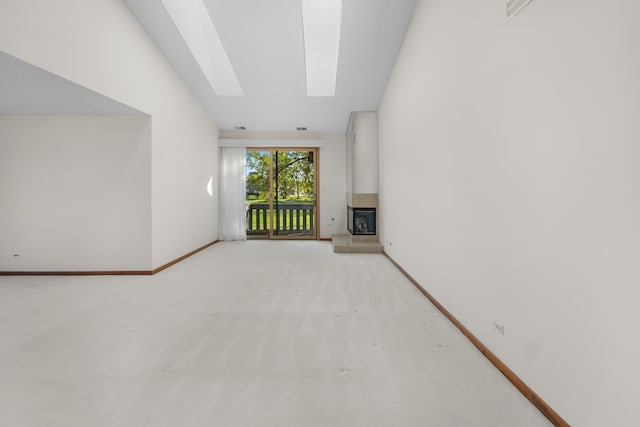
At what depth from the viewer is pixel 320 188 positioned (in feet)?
21.5

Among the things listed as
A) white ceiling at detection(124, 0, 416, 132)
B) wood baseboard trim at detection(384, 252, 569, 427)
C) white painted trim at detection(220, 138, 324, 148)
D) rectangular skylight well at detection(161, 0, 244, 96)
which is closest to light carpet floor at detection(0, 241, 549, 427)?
wood baseboard trim at detection(384, 252, 569, 427)

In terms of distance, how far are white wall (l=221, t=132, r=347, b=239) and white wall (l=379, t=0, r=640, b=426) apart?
4.23 m

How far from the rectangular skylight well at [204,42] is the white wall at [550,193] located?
3.07 meters

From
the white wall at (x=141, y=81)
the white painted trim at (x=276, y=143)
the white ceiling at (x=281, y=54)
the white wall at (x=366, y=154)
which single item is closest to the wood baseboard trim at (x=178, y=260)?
the white wall at (x=141, y=81)

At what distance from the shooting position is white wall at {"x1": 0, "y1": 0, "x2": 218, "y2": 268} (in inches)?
88.2

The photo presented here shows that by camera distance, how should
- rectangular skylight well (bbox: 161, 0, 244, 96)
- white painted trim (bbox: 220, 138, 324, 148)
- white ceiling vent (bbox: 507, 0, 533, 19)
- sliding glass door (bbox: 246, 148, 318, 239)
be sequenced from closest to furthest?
white ceiling vent (bbox: 507, 0, 533, 19) → rectangular skylight well (bbox: 161, 0, 244, 96) → white painted trim (bbox: 220, 138, 324, 148) → sliding glass door (bbox: 246, 148, 318, 239)

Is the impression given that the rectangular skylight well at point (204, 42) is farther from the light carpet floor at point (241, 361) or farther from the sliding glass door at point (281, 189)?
the light carpet floor at point (241, 361)

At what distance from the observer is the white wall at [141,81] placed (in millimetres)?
2240

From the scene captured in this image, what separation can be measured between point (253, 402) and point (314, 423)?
0.32 m

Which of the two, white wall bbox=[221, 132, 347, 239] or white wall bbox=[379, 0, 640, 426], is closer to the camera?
white wall bbox=[379, 0, 640, 426]

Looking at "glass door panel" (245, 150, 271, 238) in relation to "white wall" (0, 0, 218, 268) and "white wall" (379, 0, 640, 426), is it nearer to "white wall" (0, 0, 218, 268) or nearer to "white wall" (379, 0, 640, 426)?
"white wall" (0, 0, 218, 268)

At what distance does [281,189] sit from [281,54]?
3.25 meters

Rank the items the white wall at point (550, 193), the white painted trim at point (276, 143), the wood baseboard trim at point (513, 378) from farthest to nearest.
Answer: the white painted trim at point (276, 143), the wood baseboard trim at point (513, 378), the white wall at point (550, 193)

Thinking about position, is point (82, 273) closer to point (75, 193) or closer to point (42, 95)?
point (75, 193)
